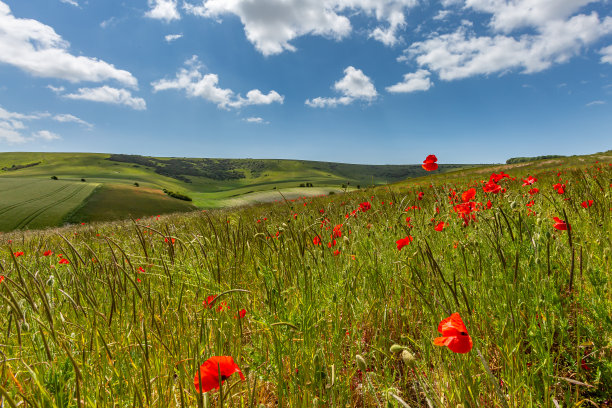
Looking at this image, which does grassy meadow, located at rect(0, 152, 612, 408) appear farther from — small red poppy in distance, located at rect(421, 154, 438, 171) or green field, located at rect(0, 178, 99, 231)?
green field, located at rect(0, 178, 99, 231)

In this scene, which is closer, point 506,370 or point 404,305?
point 506,370

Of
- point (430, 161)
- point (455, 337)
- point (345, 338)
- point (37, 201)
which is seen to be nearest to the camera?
point (455, 337)

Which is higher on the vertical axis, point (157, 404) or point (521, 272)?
point (521, 272)

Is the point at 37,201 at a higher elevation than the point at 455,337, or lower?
lower

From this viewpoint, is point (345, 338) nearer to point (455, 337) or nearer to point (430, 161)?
point (455, 337)

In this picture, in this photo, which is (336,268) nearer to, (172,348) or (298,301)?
(298,301)

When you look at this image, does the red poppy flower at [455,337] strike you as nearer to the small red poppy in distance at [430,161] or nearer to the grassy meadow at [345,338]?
the grassy meadow at [345,338]

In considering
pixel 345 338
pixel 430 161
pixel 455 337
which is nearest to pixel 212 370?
pixel 455 337

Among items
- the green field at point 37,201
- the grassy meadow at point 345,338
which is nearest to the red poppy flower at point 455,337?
the grassy meadow at point 345,338

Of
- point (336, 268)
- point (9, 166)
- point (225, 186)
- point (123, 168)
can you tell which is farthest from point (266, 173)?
point (336, 268)

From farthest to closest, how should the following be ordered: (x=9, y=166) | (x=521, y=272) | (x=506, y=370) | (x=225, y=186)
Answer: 1. (x=225, y=186)
2. (x=9, y=166)
3. (x=521, y=272)
4. (x=506, y=370)

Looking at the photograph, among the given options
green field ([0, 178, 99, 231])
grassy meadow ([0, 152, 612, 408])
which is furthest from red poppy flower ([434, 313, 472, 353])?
green field ([0, 178, 99, 231])

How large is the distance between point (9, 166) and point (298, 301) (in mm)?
194110

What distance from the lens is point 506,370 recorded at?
4.79 feet
